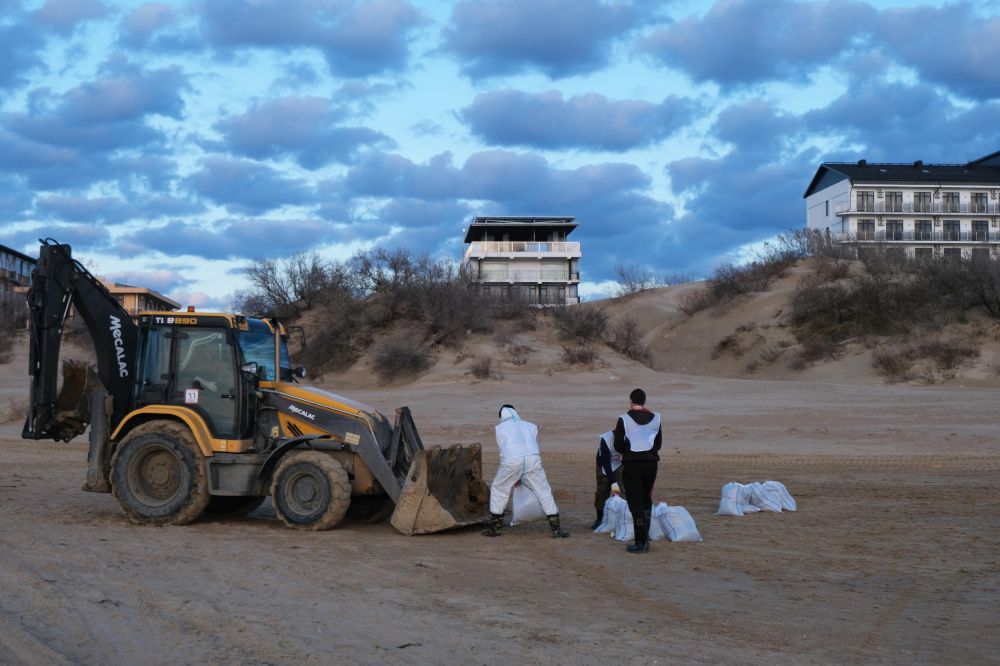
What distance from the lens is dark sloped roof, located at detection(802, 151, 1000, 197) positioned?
7550cm

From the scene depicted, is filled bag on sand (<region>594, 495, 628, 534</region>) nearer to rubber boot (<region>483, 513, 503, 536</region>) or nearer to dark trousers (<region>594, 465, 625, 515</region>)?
dark trousers (<region>594, 465, 625, 515</region>)

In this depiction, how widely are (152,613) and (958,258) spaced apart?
40.4 meters

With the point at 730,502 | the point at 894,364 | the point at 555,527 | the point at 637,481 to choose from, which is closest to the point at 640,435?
the point at 637,481

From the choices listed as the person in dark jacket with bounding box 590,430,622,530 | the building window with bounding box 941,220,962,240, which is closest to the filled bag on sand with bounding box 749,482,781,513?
the person in dark jacket with bounding box 590,430,622,530

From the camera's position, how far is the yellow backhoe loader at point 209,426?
11289 millimetres

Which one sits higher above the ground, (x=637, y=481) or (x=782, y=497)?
(x=637, y=481)

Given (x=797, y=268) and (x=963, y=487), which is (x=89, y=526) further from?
(x=797, y=268)

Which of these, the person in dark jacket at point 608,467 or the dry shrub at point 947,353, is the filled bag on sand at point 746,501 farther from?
the dry shrub at point 947,353

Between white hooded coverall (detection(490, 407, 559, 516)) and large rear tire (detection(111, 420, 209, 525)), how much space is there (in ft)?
11.4

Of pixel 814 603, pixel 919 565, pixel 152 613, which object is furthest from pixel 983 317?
pixel 152 613

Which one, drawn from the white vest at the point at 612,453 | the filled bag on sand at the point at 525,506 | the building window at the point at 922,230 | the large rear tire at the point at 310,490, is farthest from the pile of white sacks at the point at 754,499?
the building window at the point at 922,230

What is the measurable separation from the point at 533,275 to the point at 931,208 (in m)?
32.7

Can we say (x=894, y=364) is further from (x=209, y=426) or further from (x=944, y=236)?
(x=944, y=236)

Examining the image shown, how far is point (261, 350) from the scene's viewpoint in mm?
12008
